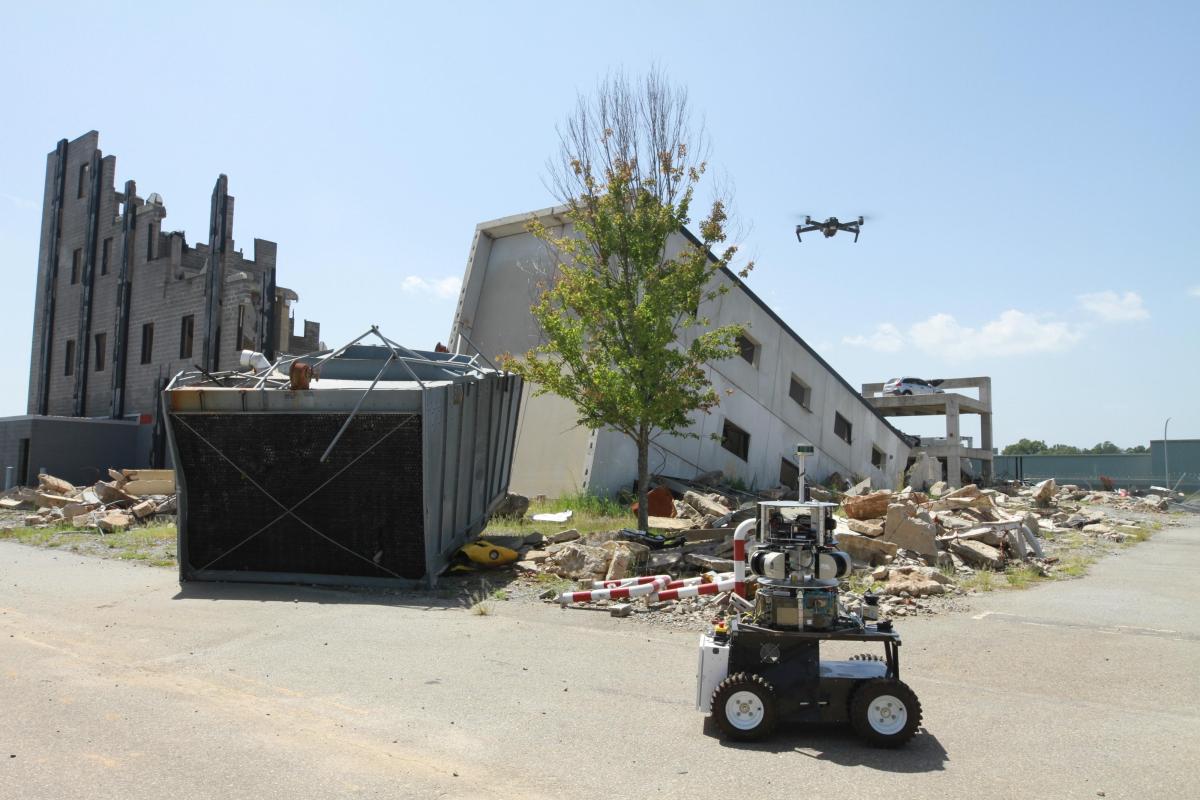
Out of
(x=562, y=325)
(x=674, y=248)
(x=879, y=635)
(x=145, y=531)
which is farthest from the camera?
(x=674, y=248)

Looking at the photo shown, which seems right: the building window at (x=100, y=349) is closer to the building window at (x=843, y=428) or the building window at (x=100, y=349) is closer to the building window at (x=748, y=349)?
the building window at (x=748, y=349)

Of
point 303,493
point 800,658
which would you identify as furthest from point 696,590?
point 303,493

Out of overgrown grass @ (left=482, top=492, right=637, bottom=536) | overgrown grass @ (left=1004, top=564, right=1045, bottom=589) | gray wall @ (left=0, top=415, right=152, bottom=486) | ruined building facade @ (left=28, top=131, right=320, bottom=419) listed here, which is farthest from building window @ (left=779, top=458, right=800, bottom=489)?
gray wall @ (left=0, top=415, right=152, bottom=486)

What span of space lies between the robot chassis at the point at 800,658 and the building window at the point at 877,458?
24089 mm

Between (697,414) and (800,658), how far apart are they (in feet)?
51.6

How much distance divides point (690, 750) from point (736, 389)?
56.2 ft

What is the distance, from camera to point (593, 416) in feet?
47.7

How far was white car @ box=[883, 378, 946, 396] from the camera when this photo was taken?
37312mm

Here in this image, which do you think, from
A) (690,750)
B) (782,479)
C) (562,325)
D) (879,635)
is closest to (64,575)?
(562,325)

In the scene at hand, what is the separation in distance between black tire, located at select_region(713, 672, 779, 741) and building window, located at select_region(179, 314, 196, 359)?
96.6 feet

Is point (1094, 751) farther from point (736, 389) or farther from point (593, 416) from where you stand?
point (736, 389)

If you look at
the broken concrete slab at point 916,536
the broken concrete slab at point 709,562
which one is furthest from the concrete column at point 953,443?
the broken concrete slab at point 709,562

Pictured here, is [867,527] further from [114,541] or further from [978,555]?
[114,541]

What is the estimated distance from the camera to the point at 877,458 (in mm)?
28969
